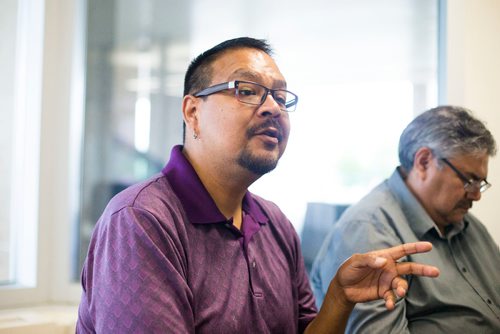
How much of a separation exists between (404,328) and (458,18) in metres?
1.42

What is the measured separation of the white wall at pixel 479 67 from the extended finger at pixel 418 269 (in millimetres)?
1167

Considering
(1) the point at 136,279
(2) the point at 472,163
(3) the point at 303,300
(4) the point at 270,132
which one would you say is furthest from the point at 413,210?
(1) the point at 136,279

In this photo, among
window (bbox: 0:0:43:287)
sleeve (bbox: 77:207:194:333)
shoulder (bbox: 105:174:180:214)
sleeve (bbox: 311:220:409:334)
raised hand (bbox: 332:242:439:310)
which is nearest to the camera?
sleeve (bbox: 77:207:194:333)

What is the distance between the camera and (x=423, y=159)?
1770 mm

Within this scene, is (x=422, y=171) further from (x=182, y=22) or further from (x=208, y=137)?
(x=182, y=22)

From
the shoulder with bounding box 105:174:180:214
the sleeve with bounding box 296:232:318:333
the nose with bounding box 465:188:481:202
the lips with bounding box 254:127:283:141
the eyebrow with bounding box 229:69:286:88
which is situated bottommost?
the sleeve with bounding box 296:232:318:333

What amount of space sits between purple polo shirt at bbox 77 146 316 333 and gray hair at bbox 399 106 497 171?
25.7 inches

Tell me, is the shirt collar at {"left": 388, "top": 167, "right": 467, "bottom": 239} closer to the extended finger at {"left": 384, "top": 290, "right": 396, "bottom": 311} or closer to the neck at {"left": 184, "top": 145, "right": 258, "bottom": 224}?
the extended finger at {"left": 384, "top": 290, "right": 396, "bottom": 311}

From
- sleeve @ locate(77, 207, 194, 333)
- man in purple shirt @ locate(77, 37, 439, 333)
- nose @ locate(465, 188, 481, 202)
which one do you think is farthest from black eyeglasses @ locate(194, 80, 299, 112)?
nose @ locate(465, 188, 481, 202)

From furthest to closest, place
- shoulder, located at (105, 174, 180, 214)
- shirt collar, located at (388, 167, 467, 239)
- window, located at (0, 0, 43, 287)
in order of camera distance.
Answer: window, located at (0, 0, 43, 287), shirt collar, located at (388, 167, 467, 239), shoulder, located at (105, 174, 180, 214)

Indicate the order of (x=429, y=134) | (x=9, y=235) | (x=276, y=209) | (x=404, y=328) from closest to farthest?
(x=404, y=328) → (x=276, y=209) → (x=429, y=134) → (x=9, y=235)

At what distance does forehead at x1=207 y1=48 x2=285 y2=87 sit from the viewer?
1.32 metres

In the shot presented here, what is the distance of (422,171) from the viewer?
1.77 metres

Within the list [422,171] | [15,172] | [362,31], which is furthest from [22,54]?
→ [422,171]
